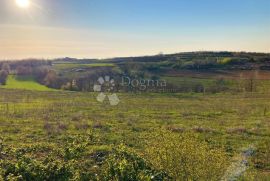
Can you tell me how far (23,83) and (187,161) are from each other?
58.8m

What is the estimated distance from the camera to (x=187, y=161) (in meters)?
8.25

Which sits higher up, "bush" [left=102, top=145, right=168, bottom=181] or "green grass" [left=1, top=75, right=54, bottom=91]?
"bush" [left=102, top=145, right=168, bottom=181]

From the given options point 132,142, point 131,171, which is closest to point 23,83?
point 132,142

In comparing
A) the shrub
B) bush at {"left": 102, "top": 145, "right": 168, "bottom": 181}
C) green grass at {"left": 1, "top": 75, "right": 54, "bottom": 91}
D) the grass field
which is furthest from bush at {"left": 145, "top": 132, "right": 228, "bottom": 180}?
green grass at {"left": 1, "top": 75, "right": 54, "bottom": 91}

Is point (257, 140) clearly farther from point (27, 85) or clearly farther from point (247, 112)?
point (27, 85)

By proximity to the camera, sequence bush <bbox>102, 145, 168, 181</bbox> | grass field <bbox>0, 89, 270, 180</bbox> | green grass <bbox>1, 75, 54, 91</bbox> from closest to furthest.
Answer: bush <bbox>102, 145, 168, 181</bbox>
grass field <bbox>0, 89, 270, 180</bbox>
green grass <bbox>1, 75, 54, 91</bbox>

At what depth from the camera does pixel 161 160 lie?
8.43m

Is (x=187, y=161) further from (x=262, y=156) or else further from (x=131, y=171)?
(x=262, y=156)

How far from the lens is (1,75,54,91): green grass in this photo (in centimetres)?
5762

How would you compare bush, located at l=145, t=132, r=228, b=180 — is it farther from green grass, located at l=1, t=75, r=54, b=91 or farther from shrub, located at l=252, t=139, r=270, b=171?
green grass, located at l=1, t=75, r=54, b=91

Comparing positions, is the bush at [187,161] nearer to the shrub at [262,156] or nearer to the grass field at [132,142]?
the grass field at [132,142]

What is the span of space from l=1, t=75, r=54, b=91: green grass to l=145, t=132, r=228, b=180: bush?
50.0 m

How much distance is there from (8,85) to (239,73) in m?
38.8

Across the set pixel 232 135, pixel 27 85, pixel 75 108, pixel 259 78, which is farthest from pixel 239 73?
pixel 232 135
